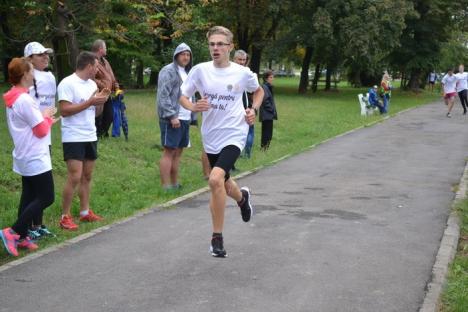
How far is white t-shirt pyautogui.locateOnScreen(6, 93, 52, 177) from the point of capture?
222 inches

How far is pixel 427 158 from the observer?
13.2m

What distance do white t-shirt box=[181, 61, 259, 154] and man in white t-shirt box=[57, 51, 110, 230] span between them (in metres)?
1.39

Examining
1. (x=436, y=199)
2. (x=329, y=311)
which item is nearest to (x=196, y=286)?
(x=329, y=311)

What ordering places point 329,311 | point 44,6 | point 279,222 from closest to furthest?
point 329,311
point 279,222
point 44,6

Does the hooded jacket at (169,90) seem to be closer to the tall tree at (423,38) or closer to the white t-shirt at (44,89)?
the white t-shirt at (44,89)

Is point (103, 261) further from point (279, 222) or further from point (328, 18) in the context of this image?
point (328, 18)

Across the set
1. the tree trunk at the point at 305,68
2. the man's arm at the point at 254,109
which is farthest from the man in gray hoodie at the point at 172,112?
the tree trunk at the point at 305,68

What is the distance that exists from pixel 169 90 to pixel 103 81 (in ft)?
8.43

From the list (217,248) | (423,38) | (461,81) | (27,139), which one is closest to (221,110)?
(217,248)

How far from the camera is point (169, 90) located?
873cm

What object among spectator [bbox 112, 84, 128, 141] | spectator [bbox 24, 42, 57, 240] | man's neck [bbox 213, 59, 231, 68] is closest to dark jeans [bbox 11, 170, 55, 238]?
spectator [bbox 24, 42, 57, 240]

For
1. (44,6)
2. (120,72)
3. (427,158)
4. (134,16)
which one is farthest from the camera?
(120,72)

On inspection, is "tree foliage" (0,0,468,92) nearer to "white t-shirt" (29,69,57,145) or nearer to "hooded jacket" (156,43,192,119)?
"hooded jacket" (156,43,192,119)

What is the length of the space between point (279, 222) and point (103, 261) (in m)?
2.34
